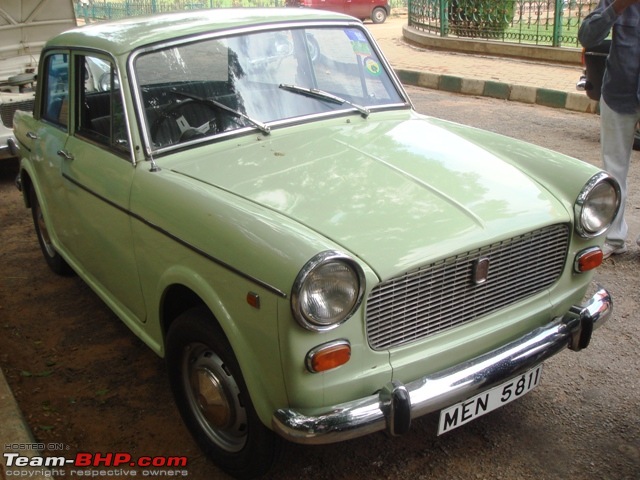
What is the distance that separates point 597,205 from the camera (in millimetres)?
2754

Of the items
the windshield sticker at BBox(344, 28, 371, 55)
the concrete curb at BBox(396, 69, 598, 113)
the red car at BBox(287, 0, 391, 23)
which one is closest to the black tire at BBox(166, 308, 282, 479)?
the windshield sticker at BBox(344, 28, 371, 55)

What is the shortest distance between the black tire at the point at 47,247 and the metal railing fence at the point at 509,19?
9.12m

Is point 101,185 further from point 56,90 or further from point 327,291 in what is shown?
point 327,291

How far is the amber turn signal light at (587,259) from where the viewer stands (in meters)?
2.72

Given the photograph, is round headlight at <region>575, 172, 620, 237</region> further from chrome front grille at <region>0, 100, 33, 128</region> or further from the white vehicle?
the white vehicle

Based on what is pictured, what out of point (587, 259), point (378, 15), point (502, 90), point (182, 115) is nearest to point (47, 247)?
point (182, 115)

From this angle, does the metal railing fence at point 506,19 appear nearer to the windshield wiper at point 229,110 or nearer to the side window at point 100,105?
the side window at point 100,105

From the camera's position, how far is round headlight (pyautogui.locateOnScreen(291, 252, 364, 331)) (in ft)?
6.64

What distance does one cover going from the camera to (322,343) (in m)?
2.12

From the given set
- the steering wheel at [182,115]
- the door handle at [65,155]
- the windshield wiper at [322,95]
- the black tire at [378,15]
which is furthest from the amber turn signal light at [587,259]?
the black tire at [378,15]

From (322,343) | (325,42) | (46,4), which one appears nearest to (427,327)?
(322,343)

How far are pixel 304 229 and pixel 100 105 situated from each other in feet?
5.43

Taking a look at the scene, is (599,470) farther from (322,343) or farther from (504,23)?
(504,23)

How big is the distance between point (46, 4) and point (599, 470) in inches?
309
